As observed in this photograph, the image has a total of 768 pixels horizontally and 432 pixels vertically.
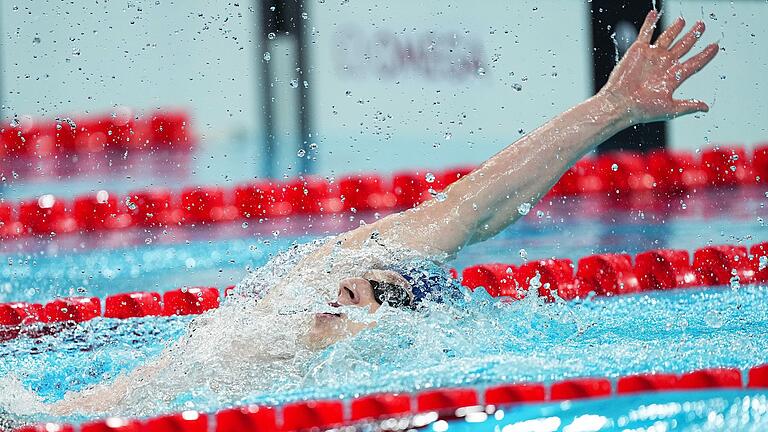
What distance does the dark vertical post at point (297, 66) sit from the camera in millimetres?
8383

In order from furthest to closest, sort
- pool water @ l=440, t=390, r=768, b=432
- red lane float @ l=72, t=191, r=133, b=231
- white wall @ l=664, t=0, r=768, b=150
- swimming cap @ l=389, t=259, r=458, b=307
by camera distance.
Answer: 1. white wall @ l=664, t=0, r=768, b=150
2. red lane float @ l=72, t=191, r=133, b=231
3. swimming cap @ l=389, t=259, r=458, b=307
4. pool water @ l=440, t=390, r=768, b=432

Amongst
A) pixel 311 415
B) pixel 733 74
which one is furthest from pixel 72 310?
pixel 733 74

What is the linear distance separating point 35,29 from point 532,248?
567 cm

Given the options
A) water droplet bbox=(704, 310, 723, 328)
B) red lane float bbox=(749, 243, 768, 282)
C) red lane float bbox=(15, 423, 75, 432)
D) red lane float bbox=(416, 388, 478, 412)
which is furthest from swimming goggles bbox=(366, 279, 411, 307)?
red lane float bbox=(749, 243, 768, 282)

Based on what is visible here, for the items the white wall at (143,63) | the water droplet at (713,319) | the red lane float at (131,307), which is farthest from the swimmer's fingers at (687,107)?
the white wall at (143,63)

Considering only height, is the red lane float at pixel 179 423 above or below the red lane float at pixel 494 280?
above

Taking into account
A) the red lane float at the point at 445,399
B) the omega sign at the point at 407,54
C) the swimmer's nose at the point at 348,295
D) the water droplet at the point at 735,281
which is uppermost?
the omega sign at the point at 407,54

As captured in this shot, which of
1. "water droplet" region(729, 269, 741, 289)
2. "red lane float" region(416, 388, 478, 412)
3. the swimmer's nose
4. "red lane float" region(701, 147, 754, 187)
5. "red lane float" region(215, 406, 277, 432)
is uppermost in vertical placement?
the swimmer's nose

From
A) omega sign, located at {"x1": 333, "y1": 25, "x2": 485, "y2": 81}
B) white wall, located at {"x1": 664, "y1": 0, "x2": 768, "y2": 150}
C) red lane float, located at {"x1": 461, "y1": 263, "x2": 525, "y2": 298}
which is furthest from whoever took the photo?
omega sign, located at {"x1": 333, "y1": 25, "x2": 485, "y2": 81}

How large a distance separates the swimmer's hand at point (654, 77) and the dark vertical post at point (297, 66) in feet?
18.2

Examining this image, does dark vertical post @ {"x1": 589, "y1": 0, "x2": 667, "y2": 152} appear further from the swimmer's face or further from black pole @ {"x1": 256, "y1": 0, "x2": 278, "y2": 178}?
the swimmer's face

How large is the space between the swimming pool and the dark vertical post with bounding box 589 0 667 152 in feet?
4.32

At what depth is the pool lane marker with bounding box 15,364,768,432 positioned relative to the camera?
1.75m

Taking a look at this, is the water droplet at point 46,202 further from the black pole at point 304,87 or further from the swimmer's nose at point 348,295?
the swimmer's nose at point 348,295
